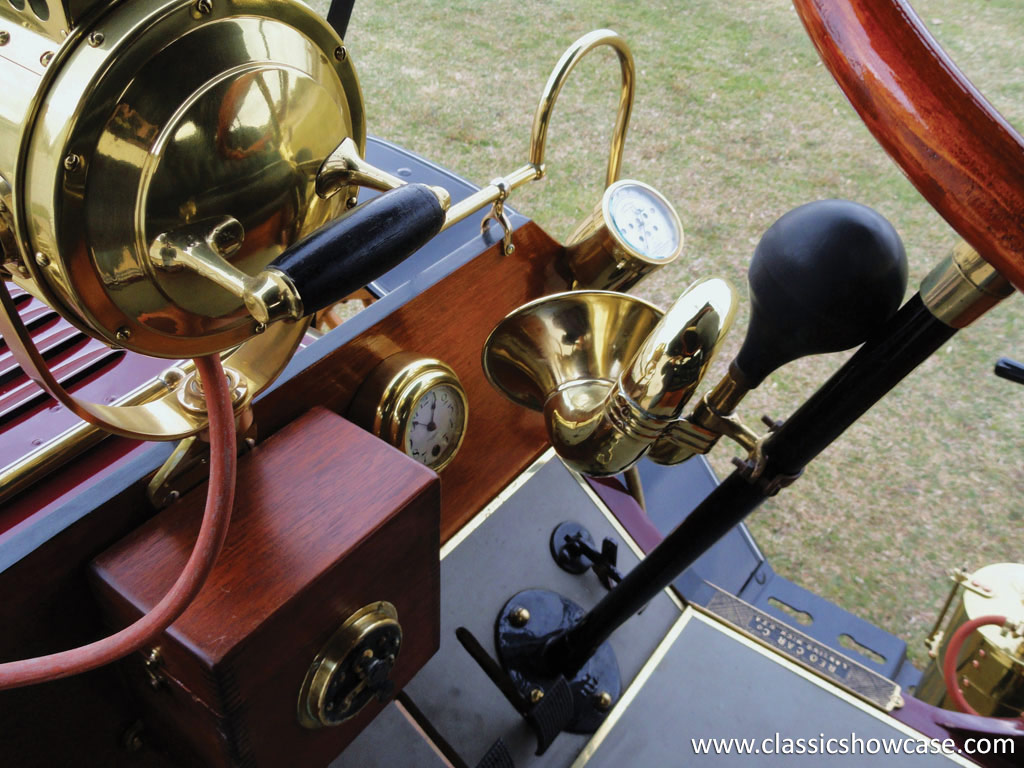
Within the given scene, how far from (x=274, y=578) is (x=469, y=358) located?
47 centimetres

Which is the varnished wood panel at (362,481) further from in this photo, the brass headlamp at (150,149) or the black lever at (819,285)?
the black lever at (819,285)

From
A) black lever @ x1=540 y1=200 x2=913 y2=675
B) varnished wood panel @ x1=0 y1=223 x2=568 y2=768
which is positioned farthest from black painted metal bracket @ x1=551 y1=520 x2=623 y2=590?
black lever @ x1=540 y1=200 x2=913 y2=675

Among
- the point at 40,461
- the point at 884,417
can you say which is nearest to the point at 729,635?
the point at 40,461

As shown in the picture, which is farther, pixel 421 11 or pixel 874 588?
pixel 421 11

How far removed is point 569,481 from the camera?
4.00 feet

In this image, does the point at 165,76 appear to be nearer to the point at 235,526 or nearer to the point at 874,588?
the point at 235,526

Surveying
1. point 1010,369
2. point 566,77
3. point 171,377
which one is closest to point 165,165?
point 171,377

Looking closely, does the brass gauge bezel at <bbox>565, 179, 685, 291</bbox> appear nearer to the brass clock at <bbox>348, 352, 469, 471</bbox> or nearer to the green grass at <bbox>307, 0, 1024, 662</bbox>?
the brass clock at <bbox>348, 352, 469, 471</bbox>

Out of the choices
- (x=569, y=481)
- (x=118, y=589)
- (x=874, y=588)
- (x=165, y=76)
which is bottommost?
(x=874, y=588)

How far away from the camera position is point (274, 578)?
1.98 ft

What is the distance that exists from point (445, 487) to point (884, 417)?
190 cm

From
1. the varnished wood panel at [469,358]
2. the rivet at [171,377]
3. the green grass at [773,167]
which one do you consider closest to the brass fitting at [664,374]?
the varnished wood panel at [469,358]

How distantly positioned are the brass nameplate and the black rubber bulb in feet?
2.22

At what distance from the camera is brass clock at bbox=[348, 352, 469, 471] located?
86cm
